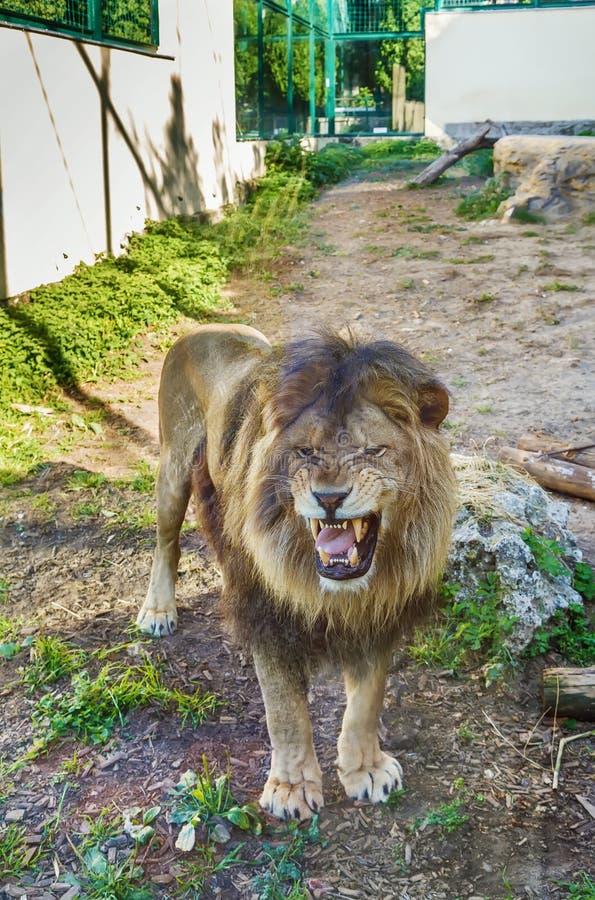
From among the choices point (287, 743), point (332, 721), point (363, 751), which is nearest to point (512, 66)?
point (332, 721)

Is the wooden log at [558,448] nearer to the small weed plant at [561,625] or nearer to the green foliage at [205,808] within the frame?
the small weed plant at [561,625]

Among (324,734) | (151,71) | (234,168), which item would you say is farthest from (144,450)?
(234,168)

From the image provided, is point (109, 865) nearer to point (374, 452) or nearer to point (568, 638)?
point (374, 452)

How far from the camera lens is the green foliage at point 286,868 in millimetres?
2602

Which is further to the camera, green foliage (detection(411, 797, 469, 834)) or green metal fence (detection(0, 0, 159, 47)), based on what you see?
green metal fence (detection(0, 0, 159, 47))

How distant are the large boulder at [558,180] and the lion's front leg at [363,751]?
9811mm

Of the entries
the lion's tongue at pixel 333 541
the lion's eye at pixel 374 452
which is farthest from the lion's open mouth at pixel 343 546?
the lion's eye at pixel 374 452

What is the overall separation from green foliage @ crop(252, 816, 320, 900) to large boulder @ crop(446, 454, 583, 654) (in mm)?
1201

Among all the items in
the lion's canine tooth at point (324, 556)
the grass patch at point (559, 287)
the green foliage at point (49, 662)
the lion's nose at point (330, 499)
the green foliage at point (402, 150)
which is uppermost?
the green foliage at point (402, 150)

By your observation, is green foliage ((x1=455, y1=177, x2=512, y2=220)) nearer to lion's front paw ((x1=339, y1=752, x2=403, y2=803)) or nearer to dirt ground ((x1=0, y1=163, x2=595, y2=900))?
dirt ground ((x1=0, y1=163, x2=595, y2=900))

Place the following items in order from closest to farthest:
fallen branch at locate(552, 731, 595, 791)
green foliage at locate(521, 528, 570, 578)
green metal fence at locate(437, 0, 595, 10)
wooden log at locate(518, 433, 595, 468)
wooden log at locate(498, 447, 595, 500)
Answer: fallen branch at locate(552, 731, 595, 791) < green foliage at locate(521, 528, 570, 578) < wooden log at locate(498, 447, 595, 500) < wooden log at locate(518, 433, 595, 468) < green metal fence at locate(437, 0, 595, 10)

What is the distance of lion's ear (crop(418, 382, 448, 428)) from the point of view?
8.23 ft

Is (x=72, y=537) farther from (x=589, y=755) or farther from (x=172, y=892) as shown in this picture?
(x=589, y=755)

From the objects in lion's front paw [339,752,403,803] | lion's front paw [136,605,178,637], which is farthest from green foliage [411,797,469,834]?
lion's front paw [136,605,178,637]
